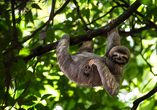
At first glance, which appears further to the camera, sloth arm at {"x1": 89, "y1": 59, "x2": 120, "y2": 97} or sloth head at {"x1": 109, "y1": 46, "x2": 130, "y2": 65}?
sloth head at {"x1": 109, "y1": 46, "x2": 130, "y2": 65}

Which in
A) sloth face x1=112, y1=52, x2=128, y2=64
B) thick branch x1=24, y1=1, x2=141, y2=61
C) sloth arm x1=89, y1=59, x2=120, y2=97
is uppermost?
thick branch x1=24, y1=1, x2=141, y2=61

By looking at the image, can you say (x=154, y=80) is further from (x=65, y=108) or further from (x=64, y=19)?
(x=64, y=19)

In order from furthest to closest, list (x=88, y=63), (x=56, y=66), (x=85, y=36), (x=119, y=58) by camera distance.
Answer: (x=56, y=66) < (x=88, y=63) < (x=119, y=58) < (x=85, y=36)

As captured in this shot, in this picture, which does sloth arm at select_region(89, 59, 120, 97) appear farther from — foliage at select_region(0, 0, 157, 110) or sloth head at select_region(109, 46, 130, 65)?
sloth head at select_region(109, 46, 130, 65)

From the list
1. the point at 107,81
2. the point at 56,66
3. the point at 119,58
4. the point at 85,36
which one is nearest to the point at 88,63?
the point at 119,58

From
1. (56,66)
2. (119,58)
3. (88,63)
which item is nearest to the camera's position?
(119,58)

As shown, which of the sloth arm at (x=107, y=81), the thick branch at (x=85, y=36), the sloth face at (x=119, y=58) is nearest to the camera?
the thick branch at (x=85, y=36)

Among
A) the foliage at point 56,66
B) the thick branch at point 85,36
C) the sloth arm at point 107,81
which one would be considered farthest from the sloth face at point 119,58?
the thick branch at point 85,36

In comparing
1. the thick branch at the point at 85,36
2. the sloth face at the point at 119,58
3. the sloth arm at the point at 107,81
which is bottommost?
the sloth arm at the point at 107,81

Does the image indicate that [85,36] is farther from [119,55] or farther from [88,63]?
[119,55]

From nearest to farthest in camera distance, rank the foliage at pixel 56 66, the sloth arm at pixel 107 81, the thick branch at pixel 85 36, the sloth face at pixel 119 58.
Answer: the foliage at pixel 56 66
the thick branch at pixel 85 36
the sloth arm at pixel 107 81
the sloth face at pixel 119 58

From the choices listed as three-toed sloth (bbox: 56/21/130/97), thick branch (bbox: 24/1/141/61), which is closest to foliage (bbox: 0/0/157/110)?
thick branch (bbox: 24/1/141/61)

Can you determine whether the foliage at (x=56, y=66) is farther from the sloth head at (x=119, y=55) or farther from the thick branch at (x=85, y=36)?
the sloth head at (x=119, y=55)

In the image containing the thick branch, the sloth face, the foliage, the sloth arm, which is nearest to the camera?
the foliage
